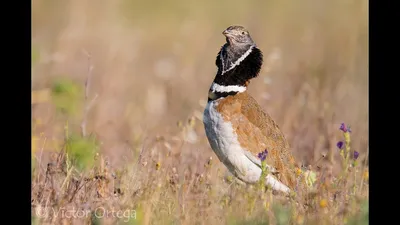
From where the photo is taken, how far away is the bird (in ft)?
24.0

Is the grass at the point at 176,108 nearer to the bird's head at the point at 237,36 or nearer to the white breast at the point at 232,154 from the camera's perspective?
the white breast at the point at 232,154

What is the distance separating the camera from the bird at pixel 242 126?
7312mm

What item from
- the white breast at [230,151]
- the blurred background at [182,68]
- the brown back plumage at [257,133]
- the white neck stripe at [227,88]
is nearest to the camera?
the white breast at [230,151]

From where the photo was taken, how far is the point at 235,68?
7.68 metres

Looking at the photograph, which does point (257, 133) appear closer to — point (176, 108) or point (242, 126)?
point (242, 126)

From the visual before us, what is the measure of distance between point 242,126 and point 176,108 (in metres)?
3.84

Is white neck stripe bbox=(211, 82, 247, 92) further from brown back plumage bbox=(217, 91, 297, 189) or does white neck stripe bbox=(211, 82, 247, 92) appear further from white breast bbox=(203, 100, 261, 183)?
white breast bbox=(203, 100, 261, 183)

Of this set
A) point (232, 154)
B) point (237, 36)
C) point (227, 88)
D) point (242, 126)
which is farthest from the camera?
point (237, 36)

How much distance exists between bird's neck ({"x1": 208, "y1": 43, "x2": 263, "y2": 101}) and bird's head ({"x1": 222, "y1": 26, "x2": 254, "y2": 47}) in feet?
0.13

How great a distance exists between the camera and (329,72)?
11.8 m

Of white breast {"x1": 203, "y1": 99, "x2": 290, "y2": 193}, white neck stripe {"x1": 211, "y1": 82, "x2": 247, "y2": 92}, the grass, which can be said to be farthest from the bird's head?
the grass

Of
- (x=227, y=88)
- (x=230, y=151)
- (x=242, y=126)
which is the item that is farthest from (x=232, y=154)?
(x=227, y=88)

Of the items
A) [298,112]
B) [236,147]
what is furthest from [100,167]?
[298,112]

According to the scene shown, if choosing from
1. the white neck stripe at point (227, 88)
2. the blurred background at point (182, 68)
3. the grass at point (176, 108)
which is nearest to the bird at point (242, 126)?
the white neck stripe at point (227, 88)
